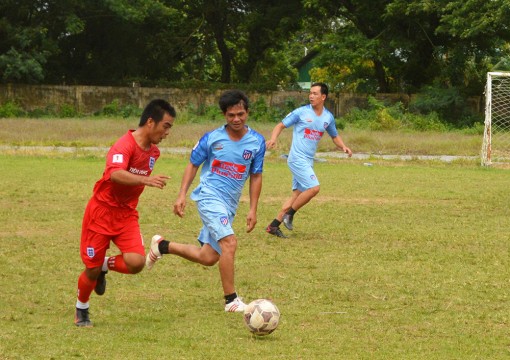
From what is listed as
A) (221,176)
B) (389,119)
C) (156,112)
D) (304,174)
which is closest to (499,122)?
(389,119)

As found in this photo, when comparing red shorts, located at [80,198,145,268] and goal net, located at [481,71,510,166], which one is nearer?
red shorts, located at [80,198,145,268]

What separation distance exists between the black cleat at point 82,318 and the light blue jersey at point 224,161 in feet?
4.62

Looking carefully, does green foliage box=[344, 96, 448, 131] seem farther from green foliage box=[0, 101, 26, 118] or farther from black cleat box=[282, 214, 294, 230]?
black cleat box=[282, 214, 294, 230]

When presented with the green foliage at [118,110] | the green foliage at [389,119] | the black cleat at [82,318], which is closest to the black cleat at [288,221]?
the black cleat at [82,318]

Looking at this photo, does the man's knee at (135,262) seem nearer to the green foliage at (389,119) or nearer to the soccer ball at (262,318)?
the soccer ball at (262,318)

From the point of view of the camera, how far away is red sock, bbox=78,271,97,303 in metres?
6.85

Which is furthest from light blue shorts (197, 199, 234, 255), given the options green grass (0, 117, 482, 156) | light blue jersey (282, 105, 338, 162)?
green grass (0, 117, 482, 156)

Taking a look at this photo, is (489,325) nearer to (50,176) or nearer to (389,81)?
(50,176)

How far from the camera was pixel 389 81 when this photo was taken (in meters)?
43.2

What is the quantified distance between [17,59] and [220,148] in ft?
108

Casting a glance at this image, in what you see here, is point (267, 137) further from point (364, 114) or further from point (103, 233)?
point (103, 233)

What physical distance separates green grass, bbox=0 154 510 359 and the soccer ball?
0.33 ft

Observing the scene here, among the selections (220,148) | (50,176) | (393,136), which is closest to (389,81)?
(393,136)

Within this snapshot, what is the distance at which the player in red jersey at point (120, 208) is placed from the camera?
6.85m
